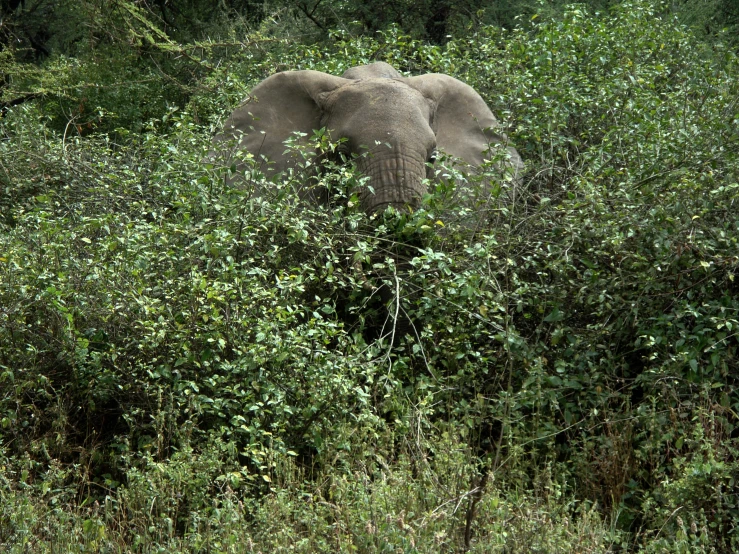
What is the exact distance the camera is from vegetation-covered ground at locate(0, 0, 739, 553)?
446 cm

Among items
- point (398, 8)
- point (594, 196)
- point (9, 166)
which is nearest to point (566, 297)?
point (594, 196)

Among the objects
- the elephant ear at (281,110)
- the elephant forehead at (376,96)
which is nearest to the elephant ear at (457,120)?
the elephant forehead at (376,96)

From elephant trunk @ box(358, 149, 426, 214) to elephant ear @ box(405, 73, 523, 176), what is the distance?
3.57 ft

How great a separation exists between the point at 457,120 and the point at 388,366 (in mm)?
2913

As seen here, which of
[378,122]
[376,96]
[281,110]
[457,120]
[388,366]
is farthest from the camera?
[457,120]

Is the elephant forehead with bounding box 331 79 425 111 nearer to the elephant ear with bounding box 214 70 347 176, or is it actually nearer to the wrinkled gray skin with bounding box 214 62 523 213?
the wrinkled gray skin with bounding box 214 62 523 213

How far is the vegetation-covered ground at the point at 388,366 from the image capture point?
446 cm

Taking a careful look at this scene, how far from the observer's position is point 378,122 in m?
7.03

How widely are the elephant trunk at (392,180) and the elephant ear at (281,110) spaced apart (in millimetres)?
1016

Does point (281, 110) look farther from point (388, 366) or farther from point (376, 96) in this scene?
point (388, 366)

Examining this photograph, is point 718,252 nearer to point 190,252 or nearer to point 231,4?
point 190,252

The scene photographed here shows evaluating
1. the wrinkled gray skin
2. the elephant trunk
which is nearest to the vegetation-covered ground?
the elephant trunk

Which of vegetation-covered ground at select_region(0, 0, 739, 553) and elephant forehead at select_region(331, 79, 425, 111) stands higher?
elephant forehead at select_region(331, 79, 425, 111)

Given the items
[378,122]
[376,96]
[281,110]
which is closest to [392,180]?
[378,122]
